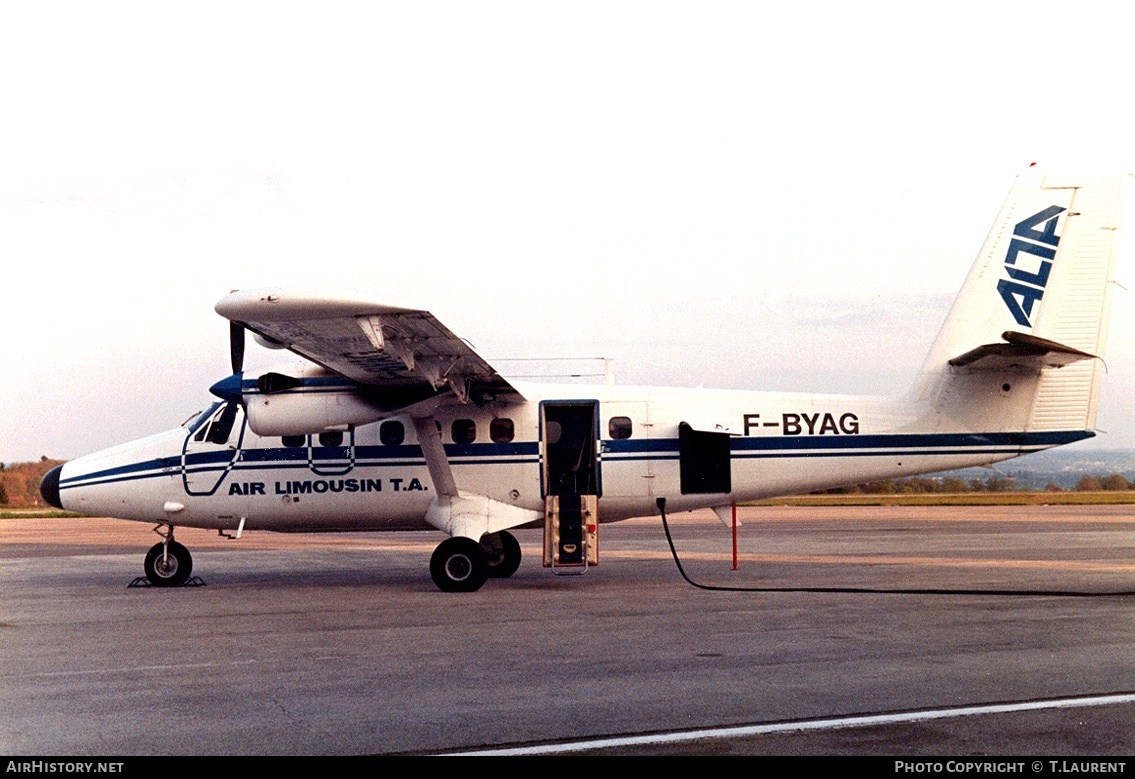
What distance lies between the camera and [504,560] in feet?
57.8

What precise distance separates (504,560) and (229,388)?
5109mm

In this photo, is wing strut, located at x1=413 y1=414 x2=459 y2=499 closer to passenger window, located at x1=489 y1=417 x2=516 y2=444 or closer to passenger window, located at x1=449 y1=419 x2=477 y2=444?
passenger window, located at x1=449 y1=419 x2=477 y2=444

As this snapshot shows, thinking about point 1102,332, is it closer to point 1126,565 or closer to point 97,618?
point 1126,565

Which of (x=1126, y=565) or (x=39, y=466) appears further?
(x=39, y=466)

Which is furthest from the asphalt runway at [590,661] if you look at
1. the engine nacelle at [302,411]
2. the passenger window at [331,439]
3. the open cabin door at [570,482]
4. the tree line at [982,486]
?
the tree line at [982,486]

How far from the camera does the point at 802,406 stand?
16359mm

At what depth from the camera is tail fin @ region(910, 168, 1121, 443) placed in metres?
15.6

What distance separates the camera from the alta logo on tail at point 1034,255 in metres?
15.7

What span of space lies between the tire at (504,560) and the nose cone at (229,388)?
4640mm

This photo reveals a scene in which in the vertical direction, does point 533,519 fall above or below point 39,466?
above

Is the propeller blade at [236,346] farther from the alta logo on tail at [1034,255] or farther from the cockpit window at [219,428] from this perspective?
the alta logo on tail at [1034,255]

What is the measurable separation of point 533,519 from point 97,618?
6.15m
